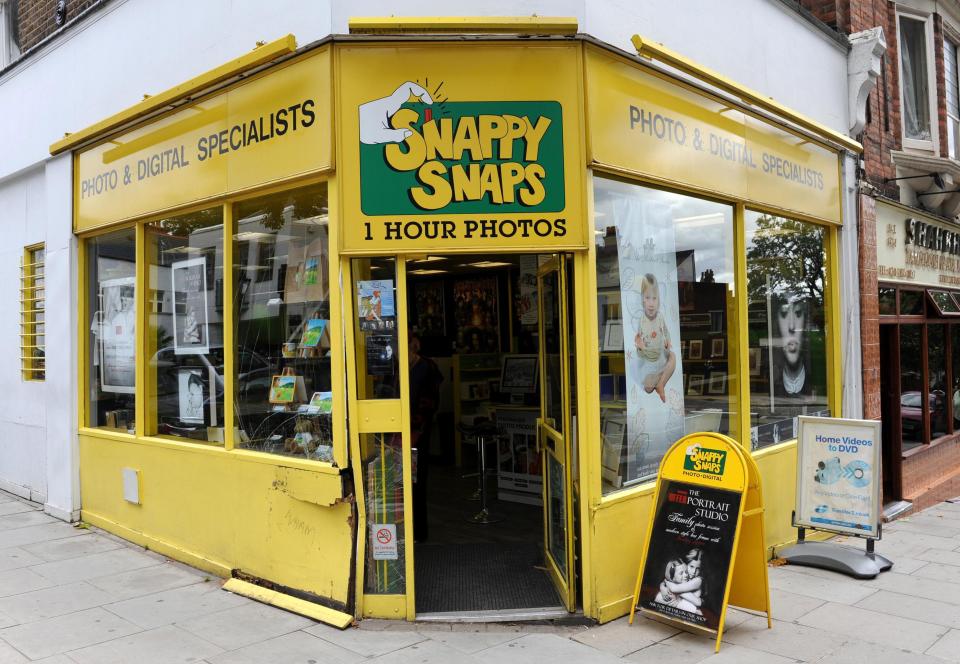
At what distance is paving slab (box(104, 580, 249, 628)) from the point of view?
500cm

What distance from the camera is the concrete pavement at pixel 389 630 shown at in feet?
14.5

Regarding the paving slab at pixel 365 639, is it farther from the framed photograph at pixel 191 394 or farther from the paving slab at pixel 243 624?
the framed photograph at pixel 191 394

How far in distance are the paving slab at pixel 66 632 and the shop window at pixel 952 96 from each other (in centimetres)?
1178

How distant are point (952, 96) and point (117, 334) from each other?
12195 millimetres

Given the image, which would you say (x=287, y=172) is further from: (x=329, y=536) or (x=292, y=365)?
(x=329, y=536)

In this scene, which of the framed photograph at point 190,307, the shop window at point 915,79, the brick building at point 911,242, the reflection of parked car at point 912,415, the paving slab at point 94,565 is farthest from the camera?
the shop window at point 915,79

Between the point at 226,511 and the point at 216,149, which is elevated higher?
the point at 216,149

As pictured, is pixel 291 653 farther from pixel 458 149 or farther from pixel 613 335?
pixel 458 149

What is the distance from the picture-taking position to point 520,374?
913 cm

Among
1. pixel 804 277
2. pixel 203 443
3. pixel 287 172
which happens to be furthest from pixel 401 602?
pixel 804 277

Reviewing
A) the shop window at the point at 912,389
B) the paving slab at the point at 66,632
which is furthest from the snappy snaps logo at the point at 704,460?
the shop window at the point at 912,389

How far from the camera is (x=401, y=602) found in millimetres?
4941

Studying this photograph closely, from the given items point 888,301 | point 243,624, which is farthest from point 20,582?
point 888,301

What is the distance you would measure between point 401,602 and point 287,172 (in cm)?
316
